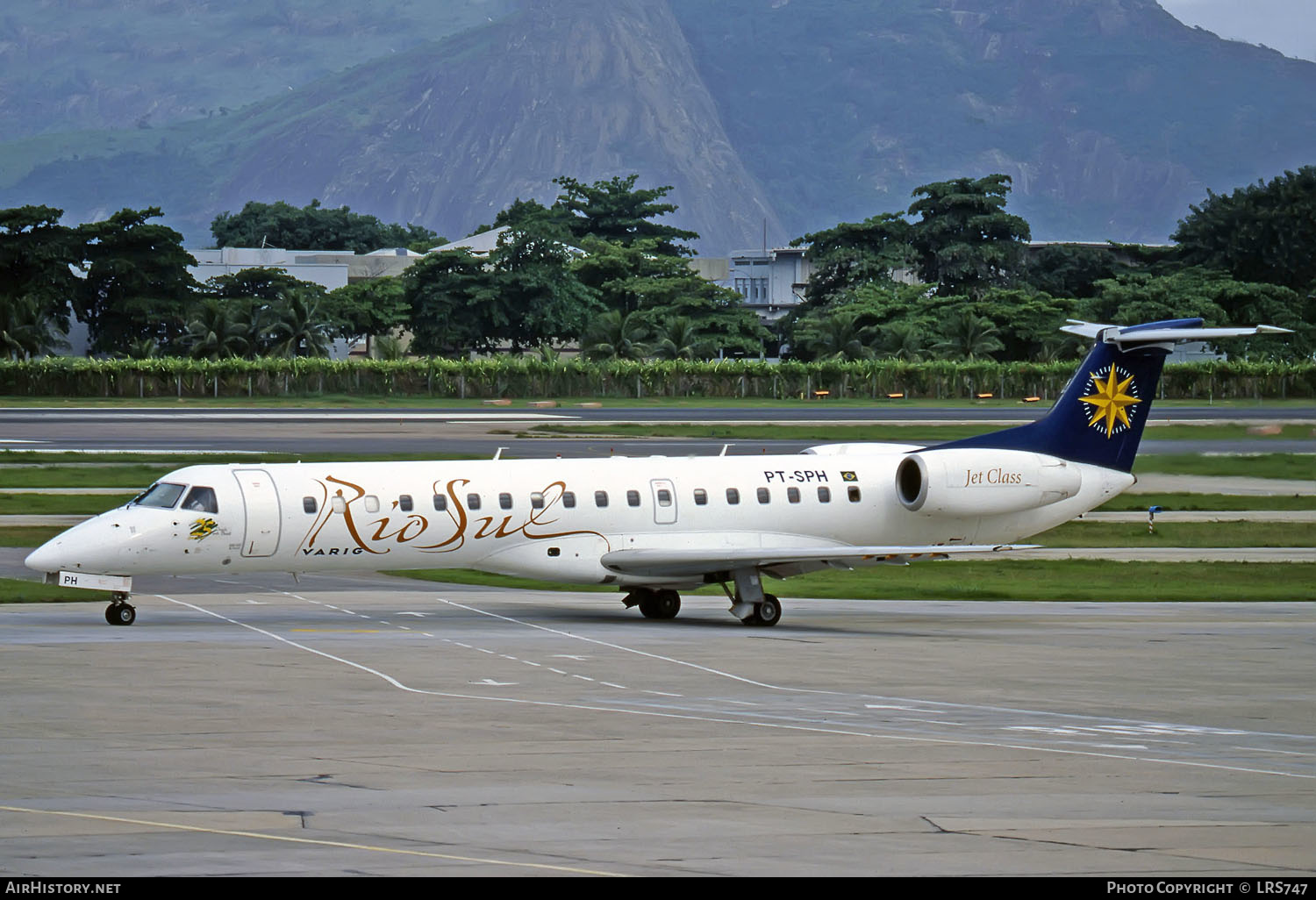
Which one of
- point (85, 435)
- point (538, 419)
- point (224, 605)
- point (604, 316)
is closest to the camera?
point (224, 605)

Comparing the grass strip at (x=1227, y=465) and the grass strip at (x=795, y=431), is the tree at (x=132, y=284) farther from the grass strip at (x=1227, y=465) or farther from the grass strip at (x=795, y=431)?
the grass strip at (x=1227, y=465)

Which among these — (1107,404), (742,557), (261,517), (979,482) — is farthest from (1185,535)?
(261,517)

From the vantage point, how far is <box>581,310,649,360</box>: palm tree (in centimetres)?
12825

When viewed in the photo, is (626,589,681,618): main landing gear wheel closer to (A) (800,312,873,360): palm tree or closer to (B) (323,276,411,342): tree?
(A) (800,312,873,360): palm tree

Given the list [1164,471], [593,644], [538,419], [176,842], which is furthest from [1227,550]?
[538,419]

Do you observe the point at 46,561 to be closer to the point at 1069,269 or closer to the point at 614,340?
the point at 614,340

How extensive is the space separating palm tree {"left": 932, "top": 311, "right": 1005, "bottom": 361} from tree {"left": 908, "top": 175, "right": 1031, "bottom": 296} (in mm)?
28620

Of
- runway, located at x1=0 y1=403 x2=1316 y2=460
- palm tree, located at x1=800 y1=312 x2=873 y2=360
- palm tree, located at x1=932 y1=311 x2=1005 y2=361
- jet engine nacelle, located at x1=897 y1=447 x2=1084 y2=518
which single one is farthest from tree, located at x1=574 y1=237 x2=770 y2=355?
jet engine nacelle, located at x1=897 y1=447 x2=1084 y2=518

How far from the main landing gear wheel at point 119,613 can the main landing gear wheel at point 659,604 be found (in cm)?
948

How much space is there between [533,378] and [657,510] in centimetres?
8697

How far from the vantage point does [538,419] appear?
92.1 metres

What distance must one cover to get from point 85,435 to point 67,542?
5351 cm

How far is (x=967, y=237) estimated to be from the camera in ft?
533

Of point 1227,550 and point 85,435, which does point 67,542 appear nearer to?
point 1227,550
